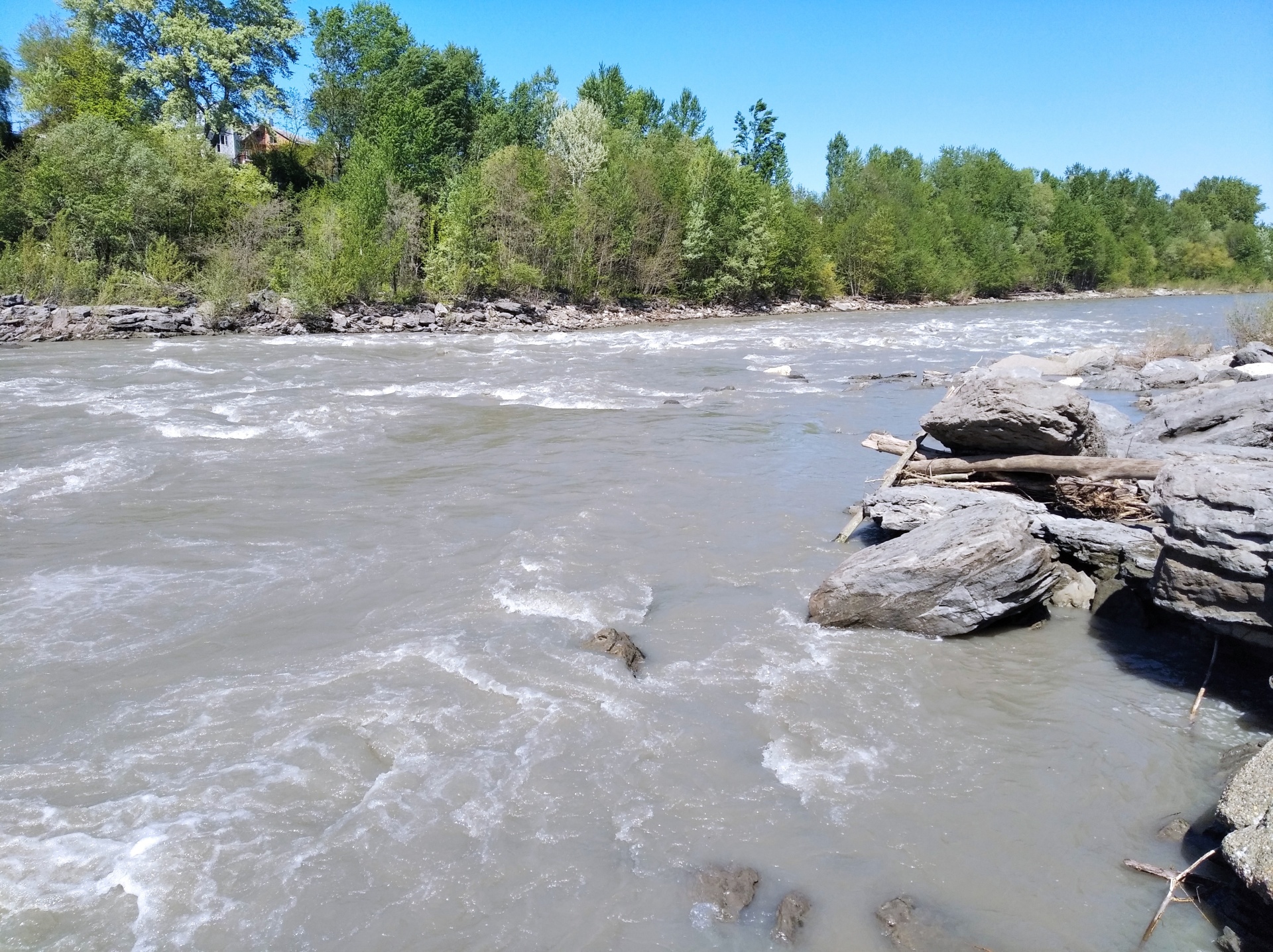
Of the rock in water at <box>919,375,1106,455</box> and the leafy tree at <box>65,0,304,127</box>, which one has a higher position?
the leafy tree at <box>65,0,304,127</box>

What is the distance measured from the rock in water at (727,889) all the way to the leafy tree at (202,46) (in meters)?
57.2

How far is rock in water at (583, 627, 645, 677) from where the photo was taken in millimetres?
6801

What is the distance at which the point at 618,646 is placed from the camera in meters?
6.89

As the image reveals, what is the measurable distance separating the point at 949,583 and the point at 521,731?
3.83 m

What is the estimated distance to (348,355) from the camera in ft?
90.4

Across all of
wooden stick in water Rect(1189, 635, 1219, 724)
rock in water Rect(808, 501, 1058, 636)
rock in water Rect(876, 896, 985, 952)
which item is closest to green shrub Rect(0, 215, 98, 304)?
rock in water Rect(808, 501, 1058, 636)

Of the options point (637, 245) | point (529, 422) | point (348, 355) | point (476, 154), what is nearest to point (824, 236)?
point (637, 245)

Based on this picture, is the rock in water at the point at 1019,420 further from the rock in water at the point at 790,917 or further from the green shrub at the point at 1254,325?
the green shrub at the point at 1254,325

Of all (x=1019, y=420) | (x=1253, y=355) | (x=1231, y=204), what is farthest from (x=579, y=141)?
(x=1231, y=204)

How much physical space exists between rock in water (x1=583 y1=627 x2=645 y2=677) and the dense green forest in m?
33.6

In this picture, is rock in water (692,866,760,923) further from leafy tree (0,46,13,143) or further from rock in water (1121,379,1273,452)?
leafy tree (0,46,13,143)

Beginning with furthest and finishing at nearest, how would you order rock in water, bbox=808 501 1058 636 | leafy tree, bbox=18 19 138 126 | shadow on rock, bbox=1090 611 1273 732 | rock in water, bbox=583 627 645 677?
leafy tree, bbox=18 19 138 126 → rock in water, bbox=808 501 1058 636 → rock in water, bbox=583 627 645 677 → shadow on rock, bbox=1090 611 1273 732

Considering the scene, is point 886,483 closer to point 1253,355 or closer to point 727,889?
point 727,889

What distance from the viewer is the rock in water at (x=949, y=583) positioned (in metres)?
7.11
